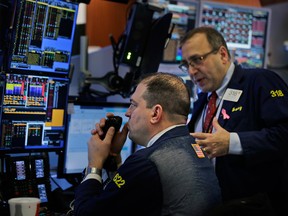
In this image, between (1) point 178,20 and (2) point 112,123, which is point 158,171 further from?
(1) point 178,20

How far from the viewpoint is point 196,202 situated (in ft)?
4.30

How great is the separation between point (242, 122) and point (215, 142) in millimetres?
264

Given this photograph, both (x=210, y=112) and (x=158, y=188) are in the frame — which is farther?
(x=210, y=112)

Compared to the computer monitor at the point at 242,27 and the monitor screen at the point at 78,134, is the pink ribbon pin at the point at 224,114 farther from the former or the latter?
the computer monitor at the point at 242,27

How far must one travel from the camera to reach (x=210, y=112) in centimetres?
211

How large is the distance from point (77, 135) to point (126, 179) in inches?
39.8

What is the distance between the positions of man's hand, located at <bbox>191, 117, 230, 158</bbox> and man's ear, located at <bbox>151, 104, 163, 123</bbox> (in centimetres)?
32

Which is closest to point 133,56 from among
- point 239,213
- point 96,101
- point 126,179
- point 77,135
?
point 96,101

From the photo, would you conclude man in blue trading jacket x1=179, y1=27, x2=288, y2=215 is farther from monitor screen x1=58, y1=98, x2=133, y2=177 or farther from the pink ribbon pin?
monitor screen x1=58, y1=98, x2=133, y2=177

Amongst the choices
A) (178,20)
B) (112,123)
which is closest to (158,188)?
(112,123)

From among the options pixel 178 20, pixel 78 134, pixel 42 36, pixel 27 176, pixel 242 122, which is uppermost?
pixel 178 20

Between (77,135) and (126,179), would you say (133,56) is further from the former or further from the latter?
(126,179)

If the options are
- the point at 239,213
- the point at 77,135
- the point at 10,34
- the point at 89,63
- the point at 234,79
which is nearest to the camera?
the point at 239,213

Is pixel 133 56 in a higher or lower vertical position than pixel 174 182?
higher
